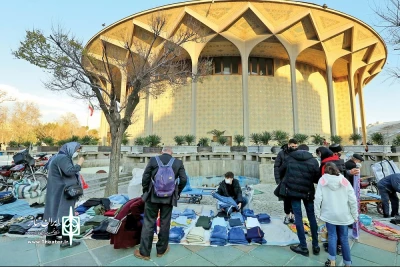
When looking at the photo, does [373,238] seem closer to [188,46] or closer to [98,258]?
[98,258]

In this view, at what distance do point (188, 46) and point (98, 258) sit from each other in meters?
20.3

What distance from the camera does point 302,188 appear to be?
293 cm

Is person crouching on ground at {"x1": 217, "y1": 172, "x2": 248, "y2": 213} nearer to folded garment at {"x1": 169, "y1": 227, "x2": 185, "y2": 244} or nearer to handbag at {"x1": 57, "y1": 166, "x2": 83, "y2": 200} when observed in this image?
folded garment at {"x1": 169, "y1": 227, "x2": 185, "y2": 244}

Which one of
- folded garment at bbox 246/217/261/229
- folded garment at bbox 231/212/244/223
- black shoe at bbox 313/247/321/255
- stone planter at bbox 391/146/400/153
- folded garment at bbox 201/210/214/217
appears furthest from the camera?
stone planter at bbox 391/146/400/153

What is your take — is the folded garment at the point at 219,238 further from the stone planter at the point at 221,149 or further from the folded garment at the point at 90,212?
the stone planter at the point at 221,149

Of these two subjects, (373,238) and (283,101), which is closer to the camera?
(373,238)

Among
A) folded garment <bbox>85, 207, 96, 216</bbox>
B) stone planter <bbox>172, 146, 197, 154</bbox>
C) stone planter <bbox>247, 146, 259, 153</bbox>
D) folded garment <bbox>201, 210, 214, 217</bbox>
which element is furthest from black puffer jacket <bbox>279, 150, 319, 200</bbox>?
stone planter <bbox>172, 146, 197, 154</bbox>

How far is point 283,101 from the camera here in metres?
23.0

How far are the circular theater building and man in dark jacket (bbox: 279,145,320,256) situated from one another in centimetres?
1647

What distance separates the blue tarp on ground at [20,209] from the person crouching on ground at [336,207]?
6.07 m

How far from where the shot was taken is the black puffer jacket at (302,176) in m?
2.93

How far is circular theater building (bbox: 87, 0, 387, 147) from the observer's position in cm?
1927

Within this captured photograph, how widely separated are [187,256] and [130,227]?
102 centimetres

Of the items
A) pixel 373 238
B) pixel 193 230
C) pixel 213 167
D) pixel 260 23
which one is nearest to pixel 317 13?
pixel 260 23
